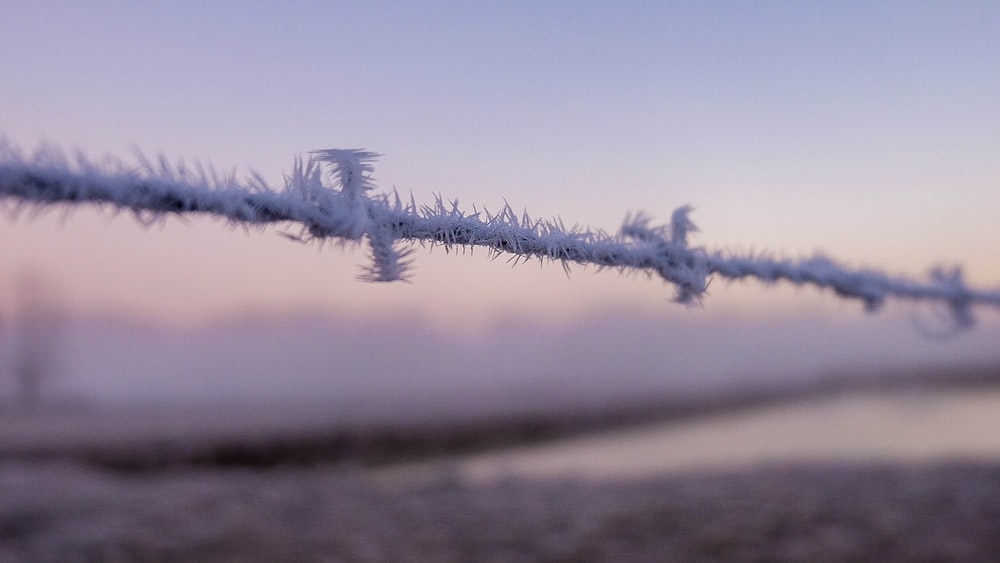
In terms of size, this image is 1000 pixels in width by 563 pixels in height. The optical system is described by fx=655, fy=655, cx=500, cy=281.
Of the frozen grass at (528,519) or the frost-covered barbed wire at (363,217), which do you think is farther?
the frozen grass at (528,519)

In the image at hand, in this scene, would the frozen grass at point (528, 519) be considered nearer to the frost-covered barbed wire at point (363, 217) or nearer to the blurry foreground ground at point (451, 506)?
the blurry foreground ground at point (451, 506)

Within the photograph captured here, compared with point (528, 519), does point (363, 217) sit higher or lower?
higher

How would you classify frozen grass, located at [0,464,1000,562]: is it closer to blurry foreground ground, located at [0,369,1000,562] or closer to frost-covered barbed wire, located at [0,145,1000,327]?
blurry foreground ground, located at [0,369,1000,562]

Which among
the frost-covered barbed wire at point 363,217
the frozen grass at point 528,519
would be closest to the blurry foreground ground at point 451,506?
the frozen grass at point 528,519

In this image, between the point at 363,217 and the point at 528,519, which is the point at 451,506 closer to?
the point at 528,519

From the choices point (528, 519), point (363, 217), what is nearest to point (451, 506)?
point (528, 519)

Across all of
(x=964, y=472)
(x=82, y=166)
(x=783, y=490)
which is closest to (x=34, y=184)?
(x=82, y=166)

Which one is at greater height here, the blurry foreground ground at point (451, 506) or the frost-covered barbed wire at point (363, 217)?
the frost-covered barbed wire at point (363, 217)

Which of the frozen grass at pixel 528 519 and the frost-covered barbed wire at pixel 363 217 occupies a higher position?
the frost-covered barbed wire at pixel 363 217

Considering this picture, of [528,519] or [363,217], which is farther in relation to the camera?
[528,519]
